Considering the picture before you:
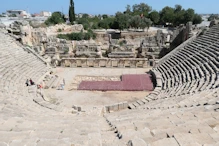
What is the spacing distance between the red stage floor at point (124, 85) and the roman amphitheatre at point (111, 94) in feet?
0.22

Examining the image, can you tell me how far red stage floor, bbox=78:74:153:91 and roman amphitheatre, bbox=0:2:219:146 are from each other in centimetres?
7

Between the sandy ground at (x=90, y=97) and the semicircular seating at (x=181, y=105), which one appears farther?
the sandy ground at (x=90, y=97)

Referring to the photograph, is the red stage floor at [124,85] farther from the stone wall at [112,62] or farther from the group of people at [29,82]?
the group of people at [29,82]

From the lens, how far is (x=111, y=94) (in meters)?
12.8

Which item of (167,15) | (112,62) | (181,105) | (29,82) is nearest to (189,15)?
(167,15)

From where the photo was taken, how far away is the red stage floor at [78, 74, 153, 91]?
530 inches

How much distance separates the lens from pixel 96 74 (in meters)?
16.5

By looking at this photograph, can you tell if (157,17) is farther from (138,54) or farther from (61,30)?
(138,54)

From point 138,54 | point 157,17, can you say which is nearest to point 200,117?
point 138,54

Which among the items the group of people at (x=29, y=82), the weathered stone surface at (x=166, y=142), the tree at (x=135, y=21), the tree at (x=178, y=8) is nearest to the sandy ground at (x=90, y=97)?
the group of people at (x=29, y=82)

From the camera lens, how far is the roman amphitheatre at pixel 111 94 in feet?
13.9

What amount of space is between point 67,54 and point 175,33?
12770mm

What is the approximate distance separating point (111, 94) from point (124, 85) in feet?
5.18

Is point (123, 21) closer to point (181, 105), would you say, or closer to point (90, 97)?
point (90, 97)
